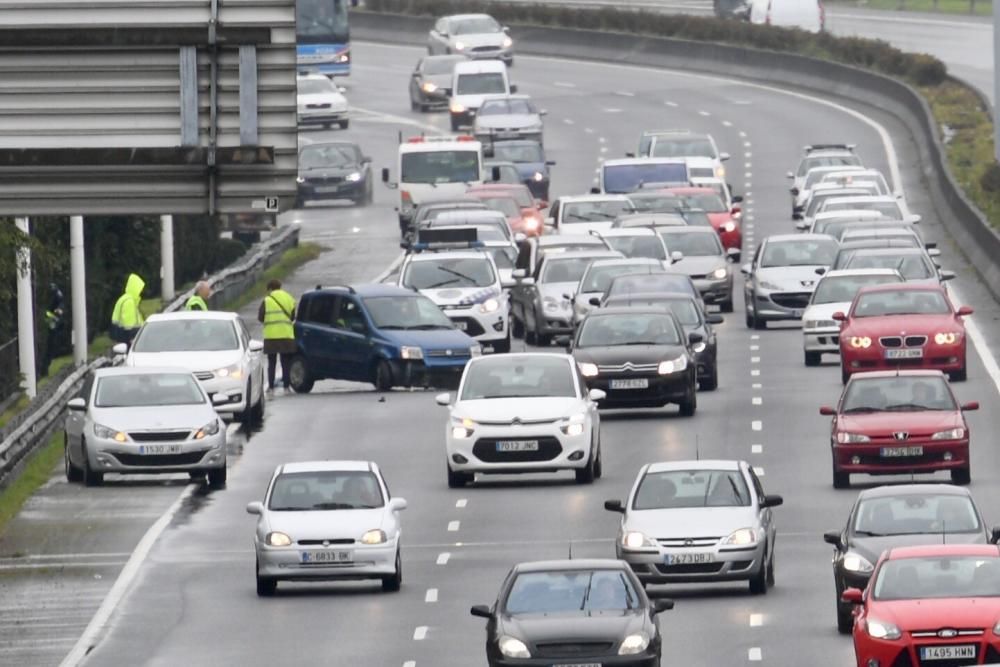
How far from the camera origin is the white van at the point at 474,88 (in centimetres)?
8044

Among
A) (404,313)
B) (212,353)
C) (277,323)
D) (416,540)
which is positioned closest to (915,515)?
(416,540)

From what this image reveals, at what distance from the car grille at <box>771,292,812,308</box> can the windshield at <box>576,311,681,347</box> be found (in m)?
9.10

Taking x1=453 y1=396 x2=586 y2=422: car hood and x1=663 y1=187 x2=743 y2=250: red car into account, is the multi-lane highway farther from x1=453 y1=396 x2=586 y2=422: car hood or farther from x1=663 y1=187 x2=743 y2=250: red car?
x1=663 y1=187 x2=743 y2=250: red car

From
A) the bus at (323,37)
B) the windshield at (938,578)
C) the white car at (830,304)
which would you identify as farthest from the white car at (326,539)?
the bus at (323,37)

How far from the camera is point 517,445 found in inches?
1273

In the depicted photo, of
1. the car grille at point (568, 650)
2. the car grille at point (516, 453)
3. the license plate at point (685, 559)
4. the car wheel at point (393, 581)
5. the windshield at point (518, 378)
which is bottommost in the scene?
the car grille at point (516, 453)

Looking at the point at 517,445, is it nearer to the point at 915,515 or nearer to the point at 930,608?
the point at 915,515

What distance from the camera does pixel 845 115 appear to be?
3219 inches

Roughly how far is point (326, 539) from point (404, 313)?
1458 cm

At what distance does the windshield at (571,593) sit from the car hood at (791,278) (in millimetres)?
24922

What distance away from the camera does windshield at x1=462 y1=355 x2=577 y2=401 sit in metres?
33.1

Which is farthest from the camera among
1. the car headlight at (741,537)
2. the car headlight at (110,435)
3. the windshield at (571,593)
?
the car headlight at (110,435)

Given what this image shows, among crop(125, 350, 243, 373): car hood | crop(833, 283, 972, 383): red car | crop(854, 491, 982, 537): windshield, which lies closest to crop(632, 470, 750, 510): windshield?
crop(854, 491, 982, 537): windshield

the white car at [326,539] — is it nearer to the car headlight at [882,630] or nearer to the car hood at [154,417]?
the car hood at [154,417]
